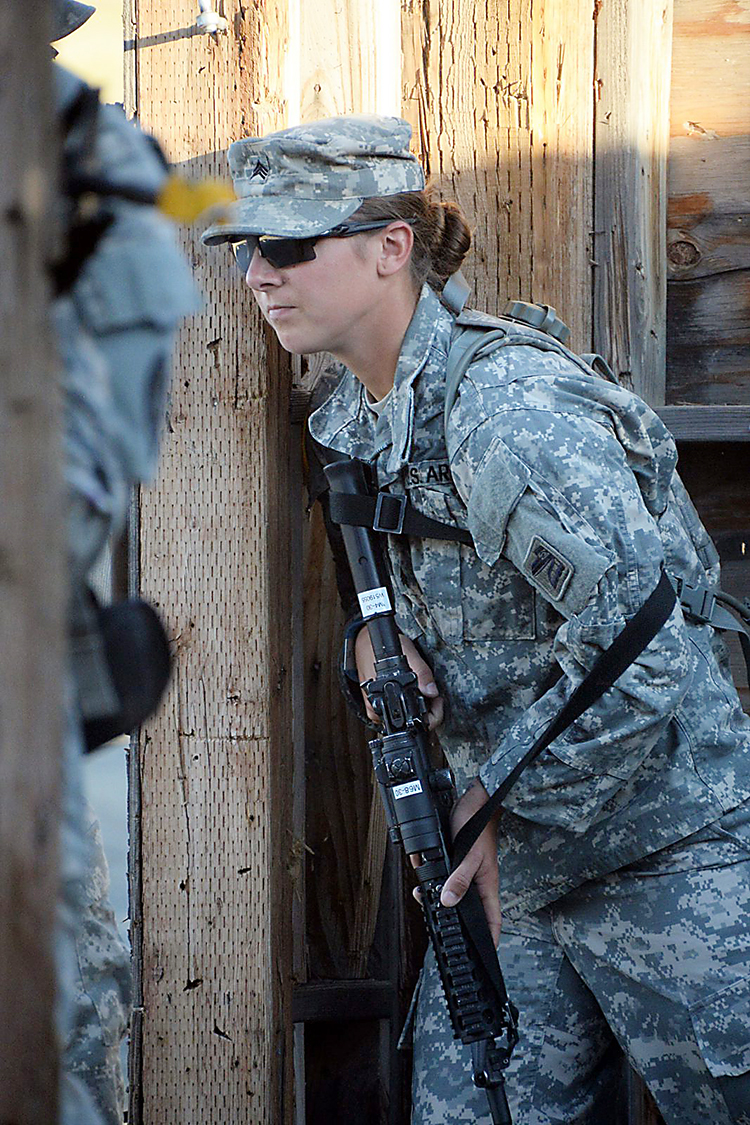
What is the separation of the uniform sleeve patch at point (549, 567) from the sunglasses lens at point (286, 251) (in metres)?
0.64

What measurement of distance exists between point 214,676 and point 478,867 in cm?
59

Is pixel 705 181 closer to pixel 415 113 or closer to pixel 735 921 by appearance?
pixel 415 113

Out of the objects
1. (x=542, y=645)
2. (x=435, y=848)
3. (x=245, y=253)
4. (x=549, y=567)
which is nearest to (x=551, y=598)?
(x=549, y=567)

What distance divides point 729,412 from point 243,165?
3.57 feet

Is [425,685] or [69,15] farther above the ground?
[69,15]

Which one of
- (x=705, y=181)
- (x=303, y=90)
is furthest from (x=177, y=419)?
(x=705, y=181)

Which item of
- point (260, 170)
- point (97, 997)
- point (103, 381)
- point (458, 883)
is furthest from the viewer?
point (260, 170)

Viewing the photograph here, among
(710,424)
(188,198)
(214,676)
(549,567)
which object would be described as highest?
(188,198)

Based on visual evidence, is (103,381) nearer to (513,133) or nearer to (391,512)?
(391,512)

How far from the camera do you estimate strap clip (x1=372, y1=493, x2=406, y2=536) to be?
2039 mm

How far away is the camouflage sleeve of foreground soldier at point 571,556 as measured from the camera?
5.87ft

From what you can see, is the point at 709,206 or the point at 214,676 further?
the point at 709,206

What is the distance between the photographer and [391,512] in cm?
204

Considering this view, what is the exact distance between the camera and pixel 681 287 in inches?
103
